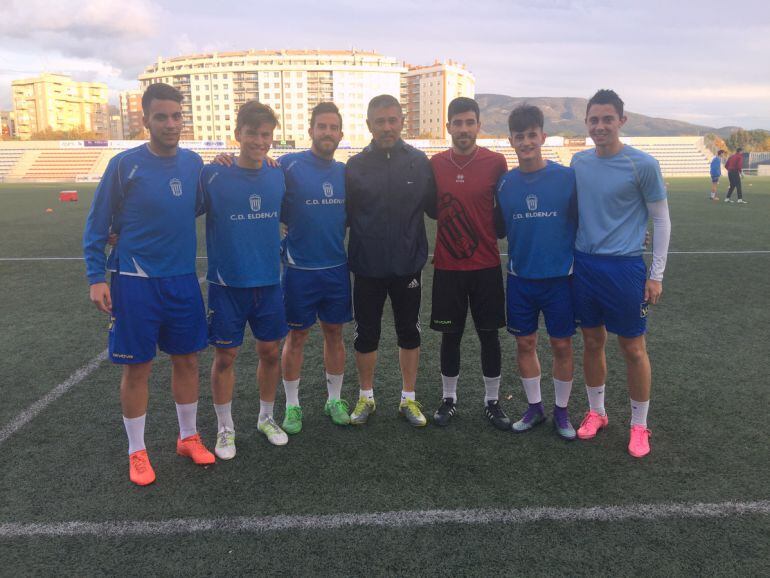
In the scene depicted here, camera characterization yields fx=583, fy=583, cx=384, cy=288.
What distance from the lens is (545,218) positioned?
3611 millimetres

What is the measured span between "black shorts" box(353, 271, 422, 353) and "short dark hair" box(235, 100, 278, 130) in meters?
1.19

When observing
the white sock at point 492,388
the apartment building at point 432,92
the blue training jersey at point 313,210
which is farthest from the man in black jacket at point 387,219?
the apartment building at point 432,92

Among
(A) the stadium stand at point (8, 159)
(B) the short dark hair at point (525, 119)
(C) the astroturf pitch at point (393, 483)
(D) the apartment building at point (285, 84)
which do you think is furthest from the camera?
(D) the apartment building at point (285, 84)

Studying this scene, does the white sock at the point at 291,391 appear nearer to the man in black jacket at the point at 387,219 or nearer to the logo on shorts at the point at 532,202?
the man in black jacket at the point at 387,219

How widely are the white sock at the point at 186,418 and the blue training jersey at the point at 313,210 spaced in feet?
3.60

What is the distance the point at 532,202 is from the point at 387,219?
36.4 inches

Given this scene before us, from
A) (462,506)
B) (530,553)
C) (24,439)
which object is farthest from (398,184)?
(24,439)

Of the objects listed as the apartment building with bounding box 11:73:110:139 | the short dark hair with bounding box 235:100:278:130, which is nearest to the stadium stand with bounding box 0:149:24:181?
the short dark hair with bounding box 235:100:278:130

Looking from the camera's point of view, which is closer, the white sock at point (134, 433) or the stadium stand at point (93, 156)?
the white sock at point (134, 433)

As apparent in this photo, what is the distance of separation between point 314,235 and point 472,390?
1.76m

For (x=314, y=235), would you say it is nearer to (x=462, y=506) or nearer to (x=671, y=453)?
(x=462, y=506)

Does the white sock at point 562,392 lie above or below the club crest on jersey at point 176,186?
below

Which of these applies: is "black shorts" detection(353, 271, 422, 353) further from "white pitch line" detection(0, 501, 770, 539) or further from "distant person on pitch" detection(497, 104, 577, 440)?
"white pitch line" detection(0, 501, 770, 539)

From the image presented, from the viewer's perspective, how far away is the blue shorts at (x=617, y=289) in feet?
11.3
